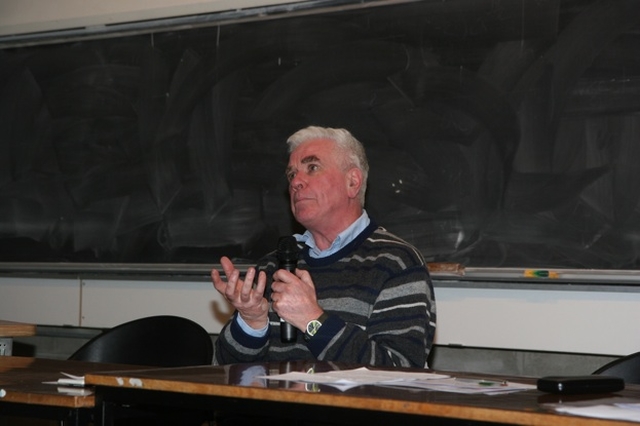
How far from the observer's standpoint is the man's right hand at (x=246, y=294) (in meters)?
2.65

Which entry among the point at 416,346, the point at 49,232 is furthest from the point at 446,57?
the point at 49,232

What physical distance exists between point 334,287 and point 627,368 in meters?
0.87

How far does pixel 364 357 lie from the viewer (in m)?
2.56

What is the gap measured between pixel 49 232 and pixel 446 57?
2240mm

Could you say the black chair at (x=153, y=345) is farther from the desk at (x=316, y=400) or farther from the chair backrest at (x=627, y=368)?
the chair backrest at (x=627, y=368)

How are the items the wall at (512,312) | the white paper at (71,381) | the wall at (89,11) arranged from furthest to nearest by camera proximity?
the wall at (89,11), the wall at (512,312), the white paper at (71,381)

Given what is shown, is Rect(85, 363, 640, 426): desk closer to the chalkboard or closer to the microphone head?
the microphone head

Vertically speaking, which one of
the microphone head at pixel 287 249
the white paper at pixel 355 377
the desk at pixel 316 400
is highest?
the microphone head at pixel 287 249

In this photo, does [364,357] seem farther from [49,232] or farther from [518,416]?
[49,232]

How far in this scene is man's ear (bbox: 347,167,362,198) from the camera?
311 centimetres

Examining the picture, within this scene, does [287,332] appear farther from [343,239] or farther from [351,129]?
[351,129]

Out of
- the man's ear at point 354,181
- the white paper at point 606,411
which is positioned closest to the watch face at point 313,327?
the man's ear at point 354,181

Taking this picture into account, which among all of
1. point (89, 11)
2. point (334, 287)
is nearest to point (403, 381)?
point (334, 287)

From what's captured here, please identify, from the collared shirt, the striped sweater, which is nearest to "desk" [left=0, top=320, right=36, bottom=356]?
the striped sweater
